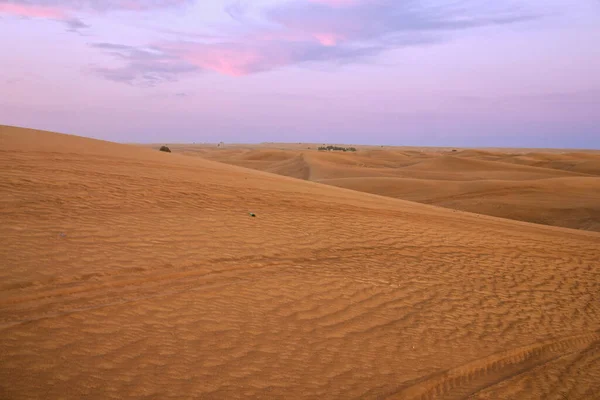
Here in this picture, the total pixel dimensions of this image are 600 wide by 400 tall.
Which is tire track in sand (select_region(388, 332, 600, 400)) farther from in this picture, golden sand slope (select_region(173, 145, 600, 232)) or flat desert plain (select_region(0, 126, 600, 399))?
golden sand slope (select_region(173, 145, 600, 232))

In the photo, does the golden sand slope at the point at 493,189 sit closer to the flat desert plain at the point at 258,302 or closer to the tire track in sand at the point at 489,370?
the flat desert plain at the point at 258,302

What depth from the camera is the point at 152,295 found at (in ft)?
18.2

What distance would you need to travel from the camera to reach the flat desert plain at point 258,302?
4.34m

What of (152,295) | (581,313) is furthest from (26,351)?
(581,313)

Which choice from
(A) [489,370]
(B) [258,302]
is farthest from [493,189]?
(B) [258,302]

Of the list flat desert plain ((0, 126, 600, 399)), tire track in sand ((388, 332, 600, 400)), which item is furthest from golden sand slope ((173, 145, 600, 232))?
tire track in sand ((388, 332, 600, 400))

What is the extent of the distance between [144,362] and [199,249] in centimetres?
300

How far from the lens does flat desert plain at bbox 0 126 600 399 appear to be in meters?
4.34

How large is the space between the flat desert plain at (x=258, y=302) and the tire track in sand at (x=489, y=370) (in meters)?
0.02

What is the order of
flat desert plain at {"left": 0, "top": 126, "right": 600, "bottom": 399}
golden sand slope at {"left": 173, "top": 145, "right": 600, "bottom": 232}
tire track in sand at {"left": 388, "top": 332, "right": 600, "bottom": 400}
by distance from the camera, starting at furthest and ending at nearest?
golden sand slope at {"left": 173, "top": 145, "right": 600, "bottom": 232}, tire track in sand at {"left": 388, "top": 332, "right": 600, "bottom": 400}, flat desert plain at {"left": 0, "top": 126, "right": 600, "bottom": 399}

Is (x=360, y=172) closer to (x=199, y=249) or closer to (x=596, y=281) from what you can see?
(x=596, y=281)

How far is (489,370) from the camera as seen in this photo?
5.28 metres

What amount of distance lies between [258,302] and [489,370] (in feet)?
8.77

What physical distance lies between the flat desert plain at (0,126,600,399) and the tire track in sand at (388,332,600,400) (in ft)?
0.07
